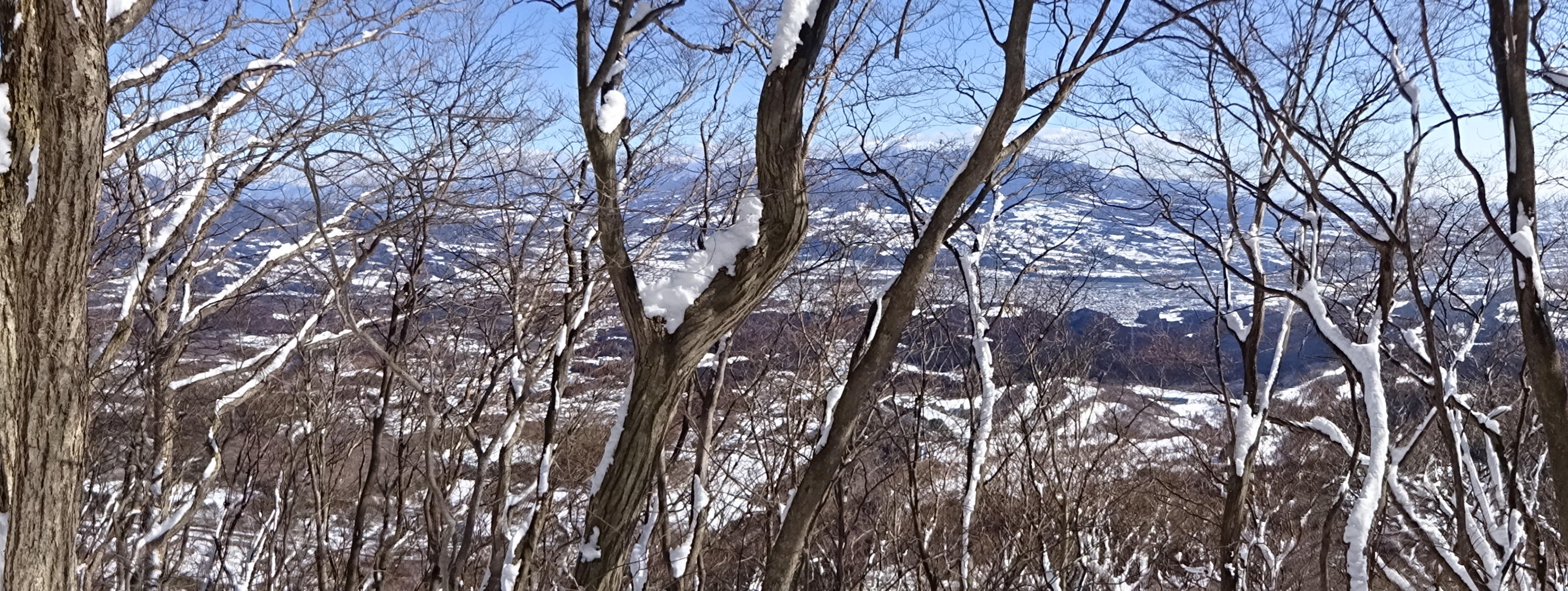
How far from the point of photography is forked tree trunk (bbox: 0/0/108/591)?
2803 millimetres

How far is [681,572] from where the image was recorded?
512 centimetres

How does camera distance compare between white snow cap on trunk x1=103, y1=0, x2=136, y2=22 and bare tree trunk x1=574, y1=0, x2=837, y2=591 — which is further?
white snow cap on trunk x1=103, y1=0, x2=136, y2=22

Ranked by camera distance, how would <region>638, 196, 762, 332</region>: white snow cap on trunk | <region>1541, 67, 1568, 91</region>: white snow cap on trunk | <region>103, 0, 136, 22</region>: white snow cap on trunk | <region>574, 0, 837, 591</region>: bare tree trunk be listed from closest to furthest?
1. <region>1541, 67, 1568, 91</region>: white snow cap on trunk
2. <region>574, 0, 837, 591</region>: bare tree trunk
3. <region>638, 196, 762, 332</region>: white snow cap on trunk
4. <region>103, 0, 136, 22</region>: white snow cap on trunk

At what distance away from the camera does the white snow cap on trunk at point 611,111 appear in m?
3.30

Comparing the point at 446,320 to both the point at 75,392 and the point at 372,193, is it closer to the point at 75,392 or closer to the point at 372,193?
the point at 372,193

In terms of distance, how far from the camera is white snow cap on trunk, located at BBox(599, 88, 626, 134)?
10.8 ft

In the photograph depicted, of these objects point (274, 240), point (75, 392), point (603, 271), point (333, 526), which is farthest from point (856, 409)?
point (333, 526)

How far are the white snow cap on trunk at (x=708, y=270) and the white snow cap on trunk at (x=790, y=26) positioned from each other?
59 centimetres

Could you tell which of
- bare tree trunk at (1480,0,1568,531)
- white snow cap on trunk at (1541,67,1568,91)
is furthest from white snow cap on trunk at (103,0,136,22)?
white snow cap on trunk at (1541,67,1568,91)

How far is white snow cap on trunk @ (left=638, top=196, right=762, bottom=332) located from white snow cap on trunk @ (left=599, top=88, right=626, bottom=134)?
0.60m

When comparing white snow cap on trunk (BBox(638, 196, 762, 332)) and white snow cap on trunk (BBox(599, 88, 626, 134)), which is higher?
white snow cap on trunk (BBox(599, 88, 626, 134))

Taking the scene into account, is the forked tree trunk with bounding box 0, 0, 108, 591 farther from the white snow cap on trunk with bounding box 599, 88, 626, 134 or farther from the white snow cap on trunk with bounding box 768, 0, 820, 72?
the white snow cap on trunk with bounding box 768, 0, 820, 72

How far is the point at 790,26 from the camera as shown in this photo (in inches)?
120

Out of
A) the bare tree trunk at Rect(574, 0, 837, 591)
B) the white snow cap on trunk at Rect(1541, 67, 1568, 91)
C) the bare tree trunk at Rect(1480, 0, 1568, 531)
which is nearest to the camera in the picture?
the bare tree trunk at Rect(1480, 0, 1568, 531)
